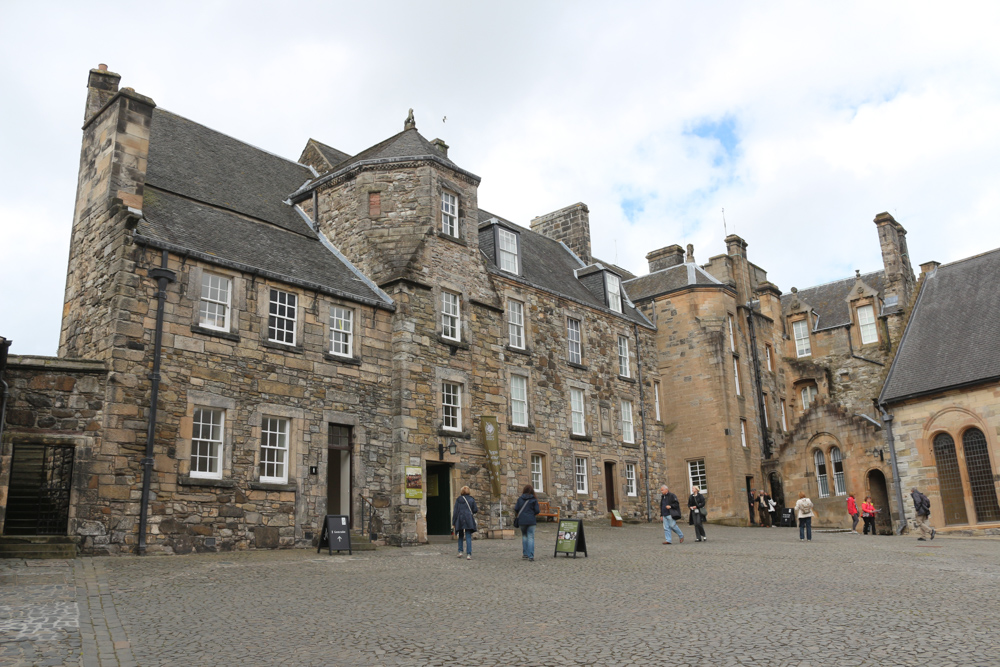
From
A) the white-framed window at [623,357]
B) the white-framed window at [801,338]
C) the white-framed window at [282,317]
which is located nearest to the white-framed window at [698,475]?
the white-framed window at [623,357]

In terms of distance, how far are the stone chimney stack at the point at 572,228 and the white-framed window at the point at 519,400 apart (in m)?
11.0

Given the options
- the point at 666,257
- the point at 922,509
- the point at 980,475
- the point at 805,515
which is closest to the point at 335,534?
the point at 805,515

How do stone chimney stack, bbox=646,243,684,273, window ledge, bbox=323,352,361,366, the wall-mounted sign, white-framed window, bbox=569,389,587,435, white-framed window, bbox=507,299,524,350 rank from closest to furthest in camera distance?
window ledge, bbox=323,352,361,366 → the wall-mounted sign → white-framed window, bbox=507,299,524,350 → white-framed window, bbox=569,389,587,435 → stone chimney stack, bbox=646,243,684,273

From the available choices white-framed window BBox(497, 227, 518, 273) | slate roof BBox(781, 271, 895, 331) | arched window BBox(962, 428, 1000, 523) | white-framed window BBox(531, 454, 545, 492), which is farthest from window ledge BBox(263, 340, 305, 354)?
slate roof BBox(781, 271, 895, 331)

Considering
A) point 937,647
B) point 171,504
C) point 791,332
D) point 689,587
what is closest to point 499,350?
point 171,504

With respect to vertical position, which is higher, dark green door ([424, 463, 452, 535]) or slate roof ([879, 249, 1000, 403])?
slate roof ([879, 249, 1000, 403])

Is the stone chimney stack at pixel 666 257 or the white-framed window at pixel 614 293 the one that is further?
the stone chimney stack at pixel 666 257

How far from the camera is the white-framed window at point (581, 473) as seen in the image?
2883 cm

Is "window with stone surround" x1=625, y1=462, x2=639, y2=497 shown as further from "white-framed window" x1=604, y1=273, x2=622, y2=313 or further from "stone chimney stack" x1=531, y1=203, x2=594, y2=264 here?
"stone chimney stack" x1=531, y1=203, x2=594, y2=264

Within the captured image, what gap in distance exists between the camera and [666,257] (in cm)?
3944

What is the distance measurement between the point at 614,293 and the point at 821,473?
10.6m

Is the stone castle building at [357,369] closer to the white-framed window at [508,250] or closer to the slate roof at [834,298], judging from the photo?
the white-framed window at [508,250]

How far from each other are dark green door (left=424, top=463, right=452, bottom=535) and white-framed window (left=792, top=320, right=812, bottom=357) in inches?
1121

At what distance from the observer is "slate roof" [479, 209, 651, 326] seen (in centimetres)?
2916
